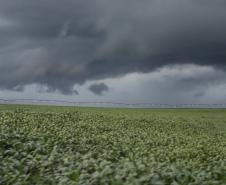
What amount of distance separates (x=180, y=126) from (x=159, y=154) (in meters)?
23.8

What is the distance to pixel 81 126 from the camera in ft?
129

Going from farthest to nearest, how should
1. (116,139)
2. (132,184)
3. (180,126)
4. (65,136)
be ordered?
(180,126)
(116,139)
(65,136)
(132,184)

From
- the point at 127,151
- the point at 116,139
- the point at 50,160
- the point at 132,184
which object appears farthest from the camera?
the point at 116,139

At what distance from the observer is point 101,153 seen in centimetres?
2642

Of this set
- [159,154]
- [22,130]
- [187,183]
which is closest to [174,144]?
[159,154]

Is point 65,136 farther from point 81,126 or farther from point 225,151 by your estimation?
point 225,151

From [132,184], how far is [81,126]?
25.8 metres

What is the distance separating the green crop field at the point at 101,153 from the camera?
15.3 m

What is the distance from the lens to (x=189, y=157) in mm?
32000

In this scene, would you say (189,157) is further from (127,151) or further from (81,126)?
(81,126)

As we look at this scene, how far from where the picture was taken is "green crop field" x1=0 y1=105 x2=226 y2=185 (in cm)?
1526

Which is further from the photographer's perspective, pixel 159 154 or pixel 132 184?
pixel 159 154

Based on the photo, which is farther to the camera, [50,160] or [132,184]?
[50,160]

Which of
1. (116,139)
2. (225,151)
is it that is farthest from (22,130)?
(225,151)
